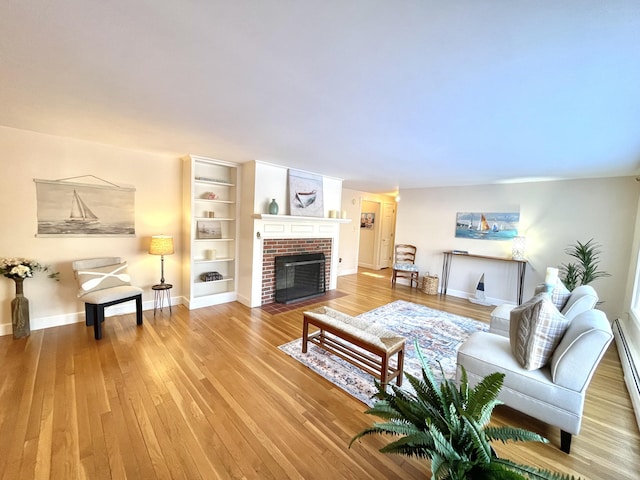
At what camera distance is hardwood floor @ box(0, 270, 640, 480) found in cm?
153

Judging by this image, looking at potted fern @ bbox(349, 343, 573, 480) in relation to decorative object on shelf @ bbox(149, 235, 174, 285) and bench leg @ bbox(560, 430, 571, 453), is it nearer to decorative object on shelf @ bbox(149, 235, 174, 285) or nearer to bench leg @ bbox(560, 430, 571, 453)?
bench leg @ bbox(560, 430, 571, 453)

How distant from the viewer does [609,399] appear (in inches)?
92.3

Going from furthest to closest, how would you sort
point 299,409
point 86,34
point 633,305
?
point 633,305
point 299,409
point 86,34

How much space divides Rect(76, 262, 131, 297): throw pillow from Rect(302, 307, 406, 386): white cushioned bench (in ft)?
8.52

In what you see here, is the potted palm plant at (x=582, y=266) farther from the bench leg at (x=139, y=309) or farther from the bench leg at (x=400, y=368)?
the bench leg at (x=139, y=309)

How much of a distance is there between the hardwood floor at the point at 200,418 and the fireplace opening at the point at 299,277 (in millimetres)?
1608

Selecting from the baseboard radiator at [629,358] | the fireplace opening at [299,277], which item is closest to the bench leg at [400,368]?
the baseboard radiator at [629,358]

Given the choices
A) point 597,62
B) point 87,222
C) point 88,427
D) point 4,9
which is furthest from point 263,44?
point 87,222

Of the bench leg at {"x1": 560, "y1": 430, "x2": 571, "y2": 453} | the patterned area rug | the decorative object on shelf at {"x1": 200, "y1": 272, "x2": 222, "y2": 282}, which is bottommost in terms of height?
the patterned area rug

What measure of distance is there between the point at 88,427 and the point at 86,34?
2367 mm

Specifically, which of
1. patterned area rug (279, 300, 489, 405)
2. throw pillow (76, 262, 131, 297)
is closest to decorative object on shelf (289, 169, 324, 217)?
A: patterned area rug (279, 300, 489, 405)

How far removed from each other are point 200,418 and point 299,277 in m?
3.10

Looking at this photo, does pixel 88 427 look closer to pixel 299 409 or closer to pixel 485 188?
pixel 299 409

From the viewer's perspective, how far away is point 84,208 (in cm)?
335
